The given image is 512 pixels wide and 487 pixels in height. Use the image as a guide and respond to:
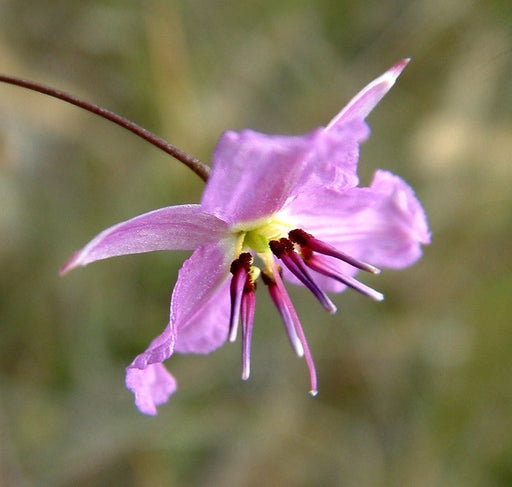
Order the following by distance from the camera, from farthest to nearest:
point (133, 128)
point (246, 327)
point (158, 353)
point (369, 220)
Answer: point (369, 220) → point (246, 327) → point (158, 353) → point (133, 128)

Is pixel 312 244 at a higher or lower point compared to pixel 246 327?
higher

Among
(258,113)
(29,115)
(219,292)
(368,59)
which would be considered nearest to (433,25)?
(368,59)

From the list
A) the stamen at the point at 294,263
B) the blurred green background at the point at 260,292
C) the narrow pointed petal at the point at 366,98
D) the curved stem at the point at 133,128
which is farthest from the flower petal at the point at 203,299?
the blurred green background at the point at 260,292

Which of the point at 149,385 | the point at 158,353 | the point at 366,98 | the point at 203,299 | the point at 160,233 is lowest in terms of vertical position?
the point at 149,385

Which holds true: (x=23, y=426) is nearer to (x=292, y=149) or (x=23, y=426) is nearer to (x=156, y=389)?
(x=156, y=389)

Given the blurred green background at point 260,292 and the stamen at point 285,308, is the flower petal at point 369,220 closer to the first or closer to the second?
the stamen at point 285,308

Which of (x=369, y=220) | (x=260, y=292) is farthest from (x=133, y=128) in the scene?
(x=260, y=292)

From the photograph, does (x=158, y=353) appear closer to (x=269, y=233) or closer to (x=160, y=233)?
(x=160, y=233)
